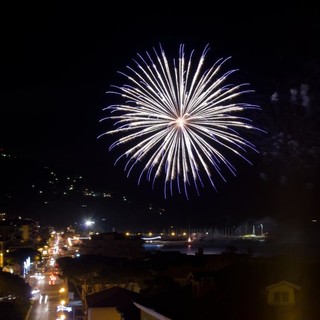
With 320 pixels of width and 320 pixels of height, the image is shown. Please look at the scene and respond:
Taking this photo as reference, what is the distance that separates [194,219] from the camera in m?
150

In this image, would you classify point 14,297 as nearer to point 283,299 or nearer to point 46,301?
point 46,301

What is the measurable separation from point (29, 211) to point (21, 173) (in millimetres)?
26756

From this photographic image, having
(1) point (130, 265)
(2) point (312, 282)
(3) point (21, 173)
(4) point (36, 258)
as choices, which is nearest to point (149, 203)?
(3) point (21, 173)

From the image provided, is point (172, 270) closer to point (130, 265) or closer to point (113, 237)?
point (130, 265)

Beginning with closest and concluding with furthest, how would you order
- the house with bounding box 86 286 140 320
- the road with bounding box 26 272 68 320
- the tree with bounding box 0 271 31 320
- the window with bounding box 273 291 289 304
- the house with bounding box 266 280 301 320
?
the house with bounding box 266 280 301 320
the window with bounding box 273 291 289 304
the house with bounding box 86 286 140 320
the tree with bounding box 0 271 31 320
the road with bounding box 26 272 68 320

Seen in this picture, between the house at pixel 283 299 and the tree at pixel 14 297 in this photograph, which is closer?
the house at pixel 283 299

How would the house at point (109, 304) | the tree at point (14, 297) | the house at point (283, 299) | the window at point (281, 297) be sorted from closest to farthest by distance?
the house at point (283, 299), the window at point (281, 297), the house at point (109, 304), the tree at point (14, 297)

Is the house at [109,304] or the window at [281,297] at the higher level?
the window at [281,297]

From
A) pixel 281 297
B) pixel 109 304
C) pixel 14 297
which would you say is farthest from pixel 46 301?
pixel 281 297

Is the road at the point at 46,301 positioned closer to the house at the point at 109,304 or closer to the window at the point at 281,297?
the house at the point at 109,304

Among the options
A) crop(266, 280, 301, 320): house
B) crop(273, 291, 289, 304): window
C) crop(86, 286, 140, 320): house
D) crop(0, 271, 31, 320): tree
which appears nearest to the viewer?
crop(266, 280, 301, 320): house

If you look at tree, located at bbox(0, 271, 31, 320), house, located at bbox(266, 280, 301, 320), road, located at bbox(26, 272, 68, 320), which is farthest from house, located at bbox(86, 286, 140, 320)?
house, located at bbox(266, 280, 301, 320)

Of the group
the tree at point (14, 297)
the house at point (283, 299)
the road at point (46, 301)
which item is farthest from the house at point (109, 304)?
the house at point (283, 299)

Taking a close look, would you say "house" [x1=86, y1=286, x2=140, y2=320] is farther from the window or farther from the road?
the window
